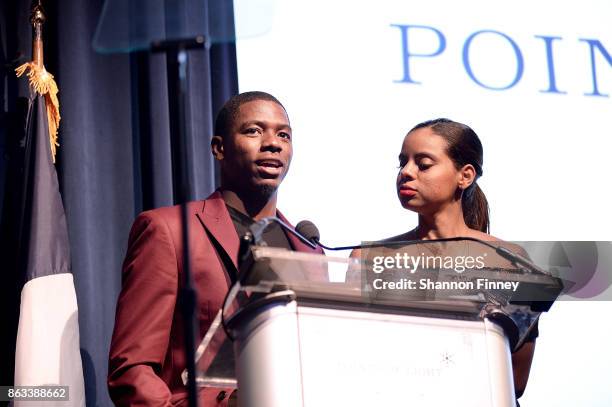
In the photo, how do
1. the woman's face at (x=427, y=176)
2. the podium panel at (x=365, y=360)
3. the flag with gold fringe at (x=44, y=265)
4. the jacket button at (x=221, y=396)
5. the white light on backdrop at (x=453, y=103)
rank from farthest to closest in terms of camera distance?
the white light on backdrop at (x=453, y=103)
the flag with gold fringe at (x=44, y=265)
the woman's face at (x=427, y=176)
the jacket button at (x=221, y=396)
the podium panel at (x=365, y=360)

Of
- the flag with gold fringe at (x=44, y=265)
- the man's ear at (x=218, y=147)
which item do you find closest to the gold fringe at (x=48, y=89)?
the flag with gold fringe at (x=44, y=265)

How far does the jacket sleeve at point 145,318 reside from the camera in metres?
2.39

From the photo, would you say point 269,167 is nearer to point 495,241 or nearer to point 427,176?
point 427,176

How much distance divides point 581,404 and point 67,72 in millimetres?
2119

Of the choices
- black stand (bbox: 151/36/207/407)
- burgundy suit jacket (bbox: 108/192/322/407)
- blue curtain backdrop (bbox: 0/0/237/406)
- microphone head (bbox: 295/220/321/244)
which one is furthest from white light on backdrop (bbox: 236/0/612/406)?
black stand (bbox: 151/36/207/407)

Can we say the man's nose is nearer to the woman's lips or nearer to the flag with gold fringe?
the woman's lips

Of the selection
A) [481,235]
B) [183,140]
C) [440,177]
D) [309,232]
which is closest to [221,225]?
[309,232]

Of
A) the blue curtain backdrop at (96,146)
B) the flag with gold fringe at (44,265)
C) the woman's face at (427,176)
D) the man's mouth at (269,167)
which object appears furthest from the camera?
the blue curtain backdrop at (96,146)

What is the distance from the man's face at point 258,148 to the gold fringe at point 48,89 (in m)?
0.78

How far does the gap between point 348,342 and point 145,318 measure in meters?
0.84

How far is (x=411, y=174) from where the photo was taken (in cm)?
282

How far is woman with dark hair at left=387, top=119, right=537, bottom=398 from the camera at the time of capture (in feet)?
9.27

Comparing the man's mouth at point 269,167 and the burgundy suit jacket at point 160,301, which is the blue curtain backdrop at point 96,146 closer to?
the man's mouth at point 269,167

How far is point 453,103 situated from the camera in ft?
11.6
